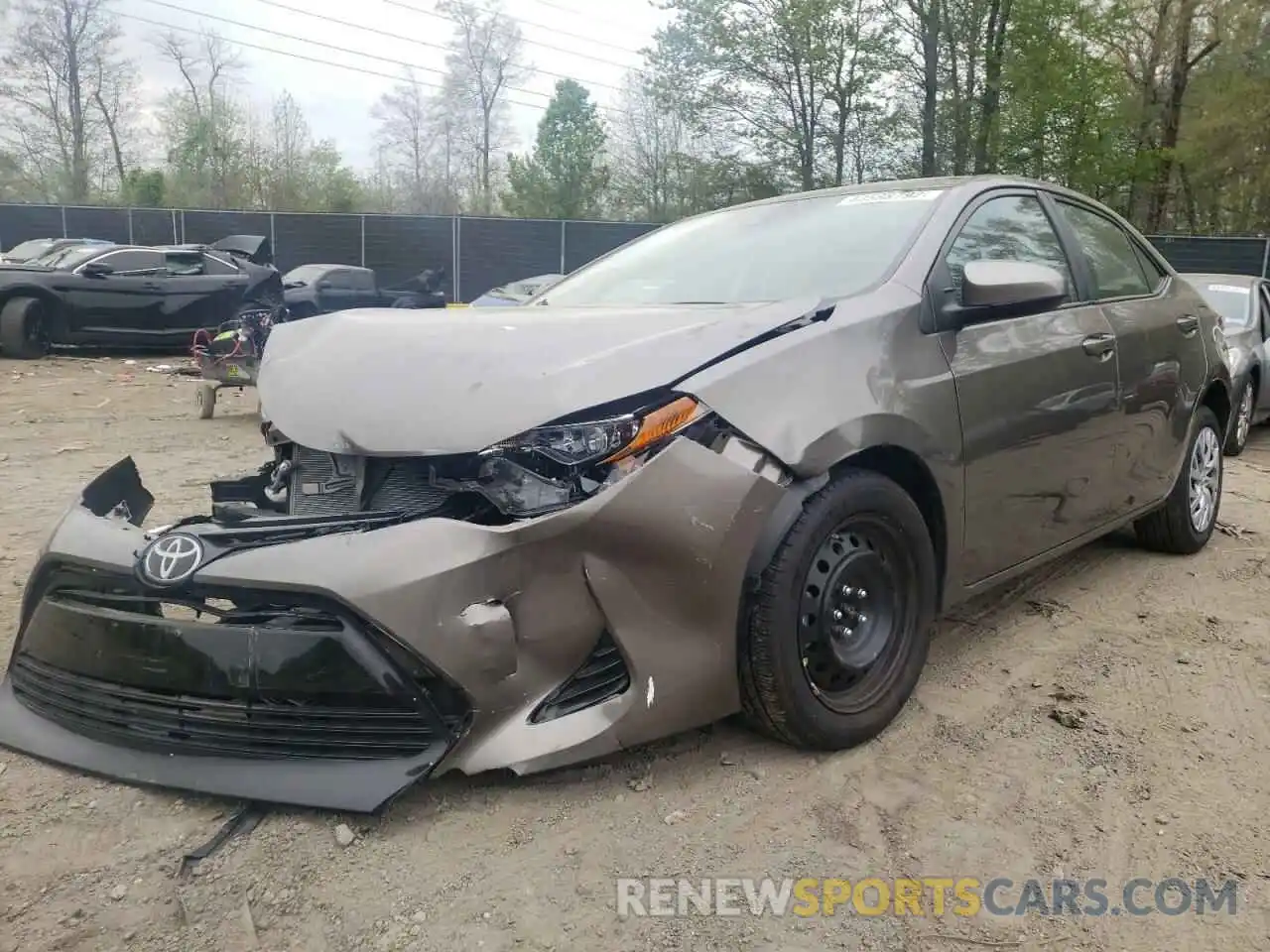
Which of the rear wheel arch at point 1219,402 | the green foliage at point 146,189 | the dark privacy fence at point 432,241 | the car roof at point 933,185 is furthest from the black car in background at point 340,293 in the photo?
the green foliage at point 146,189

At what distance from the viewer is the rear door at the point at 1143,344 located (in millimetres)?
3533

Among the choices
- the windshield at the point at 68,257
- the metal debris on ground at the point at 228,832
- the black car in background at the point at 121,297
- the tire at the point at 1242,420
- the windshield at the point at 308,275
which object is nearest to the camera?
the metal debris on ground at the point at 228,832

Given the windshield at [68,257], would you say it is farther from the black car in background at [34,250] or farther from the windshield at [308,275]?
the windshield at [308,275]

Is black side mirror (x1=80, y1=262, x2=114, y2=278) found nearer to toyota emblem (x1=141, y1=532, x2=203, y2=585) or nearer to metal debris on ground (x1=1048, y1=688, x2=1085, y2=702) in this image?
toyota emblem (x1=141, y1=532, x2=203, y2=585)

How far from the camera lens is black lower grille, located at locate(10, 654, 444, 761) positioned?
2.00 metres

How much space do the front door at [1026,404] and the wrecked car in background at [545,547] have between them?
1.0 inches

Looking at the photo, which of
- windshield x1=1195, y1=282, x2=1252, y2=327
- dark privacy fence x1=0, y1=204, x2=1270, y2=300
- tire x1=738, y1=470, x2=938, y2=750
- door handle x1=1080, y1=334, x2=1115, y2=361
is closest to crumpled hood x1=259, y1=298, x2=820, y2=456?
tire x1=738, y1=470, x2=938, y2=750

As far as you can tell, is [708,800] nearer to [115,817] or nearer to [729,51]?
[115,817]

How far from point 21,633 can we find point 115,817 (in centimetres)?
60

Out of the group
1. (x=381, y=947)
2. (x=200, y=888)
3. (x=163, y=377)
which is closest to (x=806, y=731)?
(x=381, y=947)

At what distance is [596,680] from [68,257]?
13.4m

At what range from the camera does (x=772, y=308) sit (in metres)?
2.45

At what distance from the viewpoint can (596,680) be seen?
6.81ft

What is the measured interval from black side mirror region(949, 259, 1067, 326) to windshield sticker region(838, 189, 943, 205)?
15.9 inches
